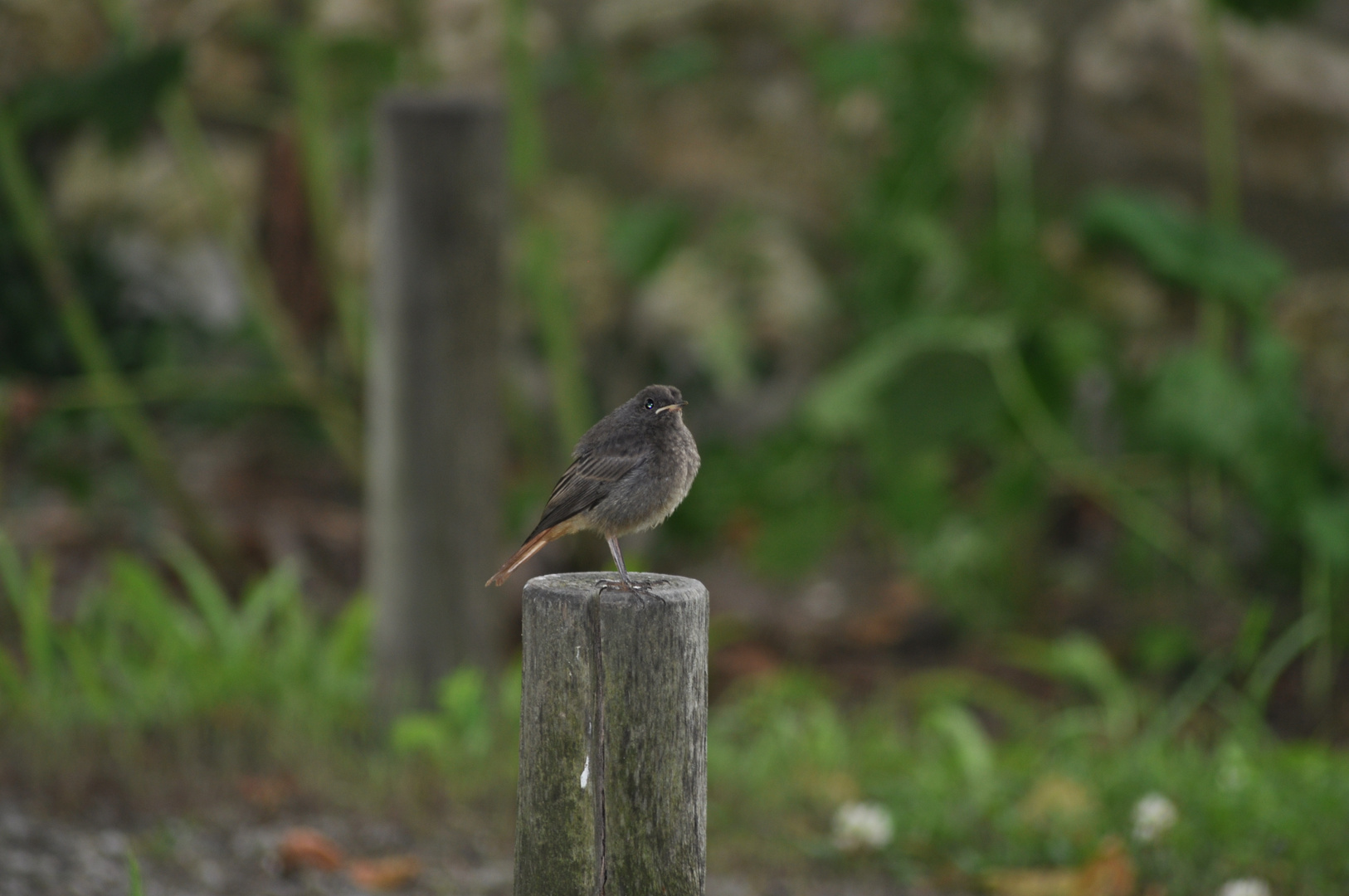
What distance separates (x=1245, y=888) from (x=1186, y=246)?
7.53ft

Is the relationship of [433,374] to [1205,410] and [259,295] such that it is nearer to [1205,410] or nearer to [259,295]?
[259,295]

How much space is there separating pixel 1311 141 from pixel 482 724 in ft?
11.5

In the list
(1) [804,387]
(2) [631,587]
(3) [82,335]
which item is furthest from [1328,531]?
(3) [82,335]

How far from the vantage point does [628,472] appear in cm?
220

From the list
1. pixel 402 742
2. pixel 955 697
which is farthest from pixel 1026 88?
pixel 402 742

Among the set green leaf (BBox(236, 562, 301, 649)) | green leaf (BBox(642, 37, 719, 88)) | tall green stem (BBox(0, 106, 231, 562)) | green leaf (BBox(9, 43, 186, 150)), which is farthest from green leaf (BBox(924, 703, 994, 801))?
green leaf (BBox(9, 43, 186, 150))

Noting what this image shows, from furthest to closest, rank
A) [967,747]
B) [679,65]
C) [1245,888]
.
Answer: [679,65] → [967,747] → [1245,888]

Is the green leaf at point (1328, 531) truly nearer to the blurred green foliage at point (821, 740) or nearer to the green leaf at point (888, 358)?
the blurred green foliage at point (821, 740)

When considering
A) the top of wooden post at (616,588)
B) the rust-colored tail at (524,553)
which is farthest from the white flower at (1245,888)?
the rust-colored tail at (524,553)

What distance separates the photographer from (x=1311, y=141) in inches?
205

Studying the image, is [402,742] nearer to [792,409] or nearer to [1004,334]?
[1004,334]

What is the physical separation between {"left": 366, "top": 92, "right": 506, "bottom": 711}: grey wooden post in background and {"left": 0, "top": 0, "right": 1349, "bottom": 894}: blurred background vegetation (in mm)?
249

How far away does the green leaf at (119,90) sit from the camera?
13.6 feet

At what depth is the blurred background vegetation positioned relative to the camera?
12.4ft
